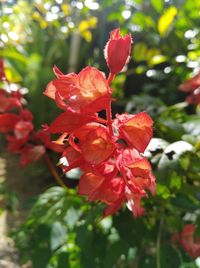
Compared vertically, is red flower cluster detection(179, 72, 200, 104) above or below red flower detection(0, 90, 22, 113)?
below

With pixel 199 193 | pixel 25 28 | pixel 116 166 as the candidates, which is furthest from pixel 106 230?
pixel 25 28

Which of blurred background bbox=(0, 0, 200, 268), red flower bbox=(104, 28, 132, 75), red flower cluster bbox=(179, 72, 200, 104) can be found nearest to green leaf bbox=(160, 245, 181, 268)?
blurred background bbox=(0, 0, 200, 268)

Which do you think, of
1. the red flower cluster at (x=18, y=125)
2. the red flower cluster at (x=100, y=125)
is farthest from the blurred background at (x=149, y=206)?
the red flower cluster at (x=100, y=125)

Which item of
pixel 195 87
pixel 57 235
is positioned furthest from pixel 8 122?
pixel 195 87

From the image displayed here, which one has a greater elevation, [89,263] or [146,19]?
[146,19]

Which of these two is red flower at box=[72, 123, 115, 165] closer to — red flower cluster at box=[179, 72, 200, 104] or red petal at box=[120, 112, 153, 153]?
red petal at box=[120, 112, 153, 153]

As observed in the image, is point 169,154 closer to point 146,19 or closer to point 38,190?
point 146,19
